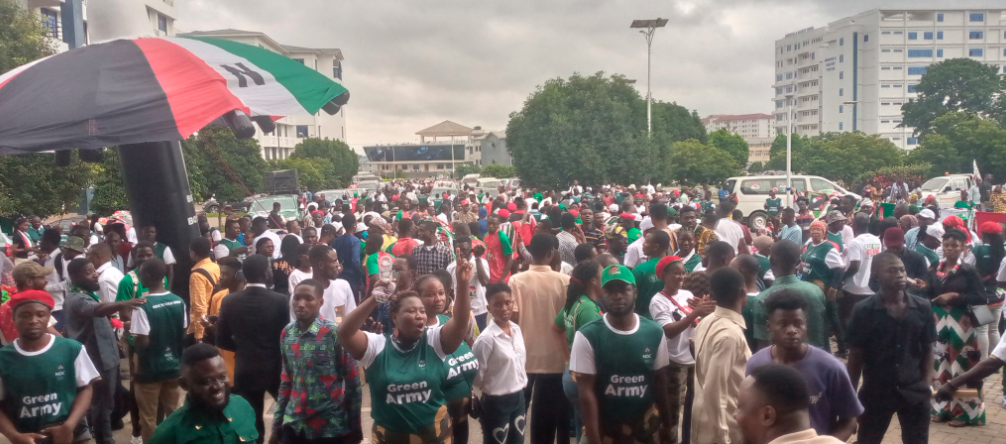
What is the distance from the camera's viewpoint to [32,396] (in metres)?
4.26

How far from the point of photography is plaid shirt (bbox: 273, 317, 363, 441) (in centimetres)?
434

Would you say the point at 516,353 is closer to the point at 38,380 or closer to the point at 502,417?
the point at 502,417

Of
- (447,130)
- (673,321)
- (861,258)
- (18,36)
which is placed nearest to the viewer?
(673,321)

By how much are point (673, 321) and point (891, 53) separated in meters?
113

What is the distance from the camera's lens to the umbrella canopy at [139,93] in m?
4.85

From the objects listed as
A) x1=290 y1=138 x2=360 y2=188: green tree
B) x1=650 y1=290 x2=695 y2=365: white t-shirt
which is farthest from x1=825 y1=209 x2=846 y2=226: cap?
x1=290 y1=138 x2=360 y2=188: green tree

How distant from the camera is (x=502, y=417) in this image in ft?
15.8

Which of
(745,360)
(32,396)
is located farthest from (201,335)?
(745,360)

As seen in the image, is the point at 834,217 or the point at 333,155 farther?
the point at 333,155

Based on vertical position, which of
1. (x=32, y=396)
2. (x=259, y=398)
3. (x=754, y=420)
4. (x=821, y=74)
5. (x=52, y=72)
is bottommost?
(x=259, y=398)

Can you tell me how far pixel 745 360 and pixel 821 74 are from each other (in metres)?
118

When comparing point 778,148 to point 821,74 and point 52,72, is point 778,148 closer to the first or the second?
point 821,74

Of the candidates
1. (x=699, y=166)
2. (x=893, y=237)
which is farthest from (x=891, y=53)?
(x=893, y=237)

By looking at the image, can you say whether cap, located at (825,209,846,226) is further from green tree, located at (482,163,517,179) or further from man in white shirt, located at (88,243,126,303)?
green tree, located at (482,163,517,179)
